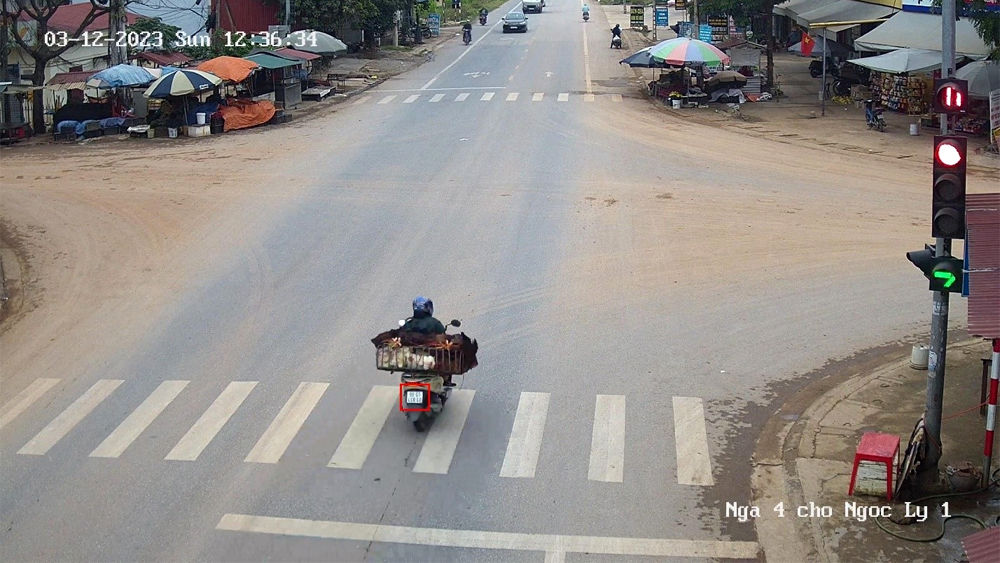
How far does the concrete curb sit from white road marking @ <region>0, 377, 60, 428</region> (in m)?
8.56

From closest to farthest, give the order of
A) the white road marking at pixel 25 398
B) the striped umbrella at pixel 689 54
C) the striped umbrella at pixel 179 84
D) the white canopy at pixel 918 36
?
the white road marking at pixel 25 398 → the white canopy at pixel 918 36 → the striped umbrella at pixel 179 84 → the striped umbrella at pixel 689 54

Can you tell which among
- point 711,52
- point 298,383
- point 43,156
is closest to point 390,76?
point 711,52

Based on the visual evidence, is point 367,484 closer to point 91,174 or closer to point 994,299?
point 994,299

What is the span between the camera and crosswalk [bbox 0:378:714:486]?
36.2 ft

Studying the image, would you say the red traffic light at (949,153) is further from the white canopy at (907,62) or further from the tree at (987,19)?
the white canopy at (907,62)

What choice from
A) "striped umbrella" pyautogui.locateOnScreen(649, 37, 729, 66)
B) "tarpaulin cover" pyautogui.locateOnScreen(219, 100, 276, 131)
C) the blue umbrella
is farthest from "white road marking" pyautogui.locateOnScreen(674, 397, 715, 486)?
the blue umbrella

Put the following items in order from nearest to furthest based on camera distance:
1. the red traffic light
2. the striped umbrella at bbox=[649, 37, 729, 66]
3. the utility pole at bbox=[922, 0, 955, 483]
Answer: the red traffic light, the utility pole at bbox=[922, 0, 955, 483], the striped umbrella at bbox=[649, 37, 729, 66]

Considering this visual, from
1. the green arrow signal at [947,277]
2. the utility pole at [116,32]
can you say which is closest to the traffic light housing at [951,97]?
the green arrow signal at [947,277]

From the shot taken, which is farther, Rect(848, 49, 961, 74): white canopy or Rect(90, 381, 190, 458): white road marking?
Rect(848, 49, 961, 74): white canopy

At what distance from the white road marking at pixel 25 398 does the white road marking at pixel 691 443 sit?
7.76 m

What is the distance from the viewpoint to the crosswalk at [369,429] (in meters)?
11.0

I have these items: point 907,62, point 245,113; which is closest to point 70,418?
point 245,113

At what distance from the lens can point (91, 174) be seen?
88.5 ft

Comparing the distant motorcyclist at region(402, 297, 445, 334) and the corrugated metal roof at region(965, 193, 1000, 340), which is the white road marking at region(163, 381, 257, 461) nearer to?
the distant motorcyclist at region(402, 297, 445, 334)
